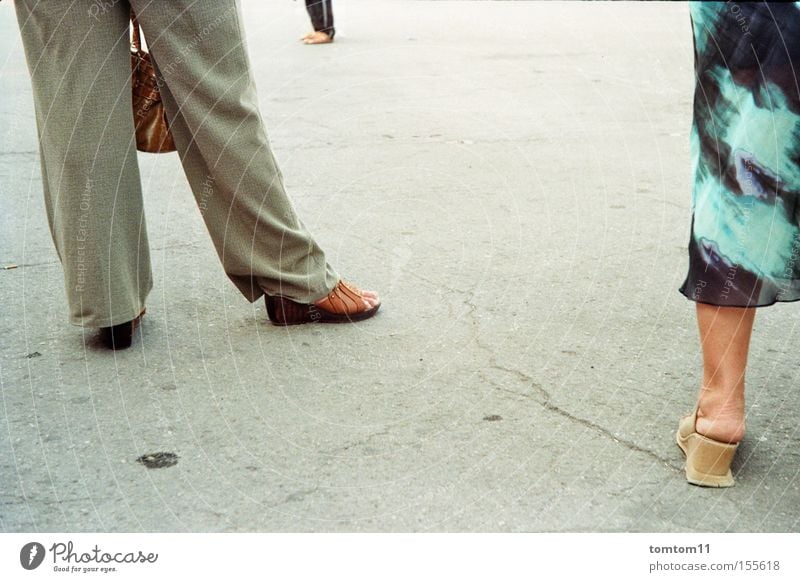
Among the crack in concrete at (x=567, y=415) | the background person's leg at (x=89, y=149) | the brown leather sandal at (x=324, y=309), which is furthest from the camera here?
the brown leather sandal at (x=324, y=309)

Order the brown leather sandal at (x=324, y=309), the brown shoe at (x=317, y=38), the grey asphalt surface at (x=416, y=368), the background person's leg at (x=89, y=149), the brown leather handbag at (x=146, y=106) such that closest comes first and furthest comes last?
the grey asphalt surface at (x=416, y=368)
the background person's leg at (x=89, y=149)
the brown leather handbag at (x=146, y=106)
the brown leather sandal at (x=324, y=309)
the brown shoe at (x=317, y=38)

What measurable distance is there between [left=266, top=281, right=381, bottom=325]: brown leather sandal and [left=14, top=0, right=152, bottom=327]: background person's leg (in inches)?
16.5

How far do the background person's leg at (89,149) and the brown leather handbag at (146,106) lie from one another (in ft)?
0.17

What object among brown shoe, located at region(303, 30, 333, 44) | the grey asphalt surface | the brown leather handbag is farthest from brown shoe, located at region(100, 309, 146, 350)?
brown shoe, located at region(303, 30, 333, 44)

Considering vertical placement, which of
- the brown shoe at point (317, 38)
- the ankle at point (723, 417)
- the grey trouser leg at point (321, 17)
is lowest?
the brown shoe at point (317, 38)

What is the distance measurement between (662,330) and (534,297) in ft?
1.47

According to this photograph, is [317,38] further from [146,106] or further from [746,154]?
[746,154]

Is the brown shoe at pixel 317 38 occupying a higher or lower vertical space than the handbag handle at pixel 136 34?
lower

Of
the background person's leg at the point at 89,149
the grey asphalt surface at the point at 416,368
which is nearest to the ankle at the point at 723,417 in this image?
the grey asphalt surface at the point at 416,368

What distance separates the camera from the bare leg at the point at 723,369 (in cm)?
239

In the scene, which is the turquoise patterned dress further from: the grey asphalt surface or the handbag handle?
the handbag handle

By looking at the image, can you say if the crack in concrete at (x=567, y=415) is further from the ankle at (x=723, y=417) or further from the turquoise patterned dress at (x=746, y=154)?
the turquoise patterned dress at (x=746, y=154)
